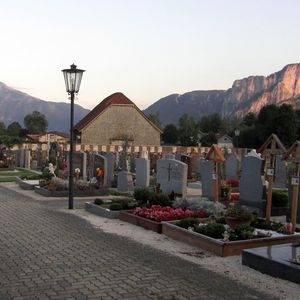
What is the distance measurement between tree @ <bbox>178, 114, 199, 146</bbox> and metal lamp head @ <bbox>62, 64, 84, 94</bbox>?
262 ft

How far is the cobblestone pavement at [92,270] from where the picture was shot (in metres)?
6.94

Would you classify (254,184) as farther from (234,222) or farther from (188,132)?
(188,132)

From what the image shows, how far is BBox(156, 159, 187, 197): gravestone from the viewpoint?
659 inches

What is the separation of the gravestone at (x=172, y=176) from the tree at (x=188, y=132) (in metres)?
78.1

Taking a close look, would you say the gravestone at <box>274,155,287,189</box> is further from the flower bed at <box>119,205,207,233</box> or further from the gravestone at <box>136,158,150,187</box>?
the flower bed at <box>119,205,207,233</box>

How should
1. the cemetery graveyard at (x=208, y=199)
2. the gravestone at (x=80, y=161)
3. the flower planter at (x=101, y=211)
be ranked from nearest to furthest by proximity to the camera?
1. the cemetery graveyard at (x=208, y=199)
2. the flower planter at (x=101, y=211)
3. the gravestone at (x=80, y=161)

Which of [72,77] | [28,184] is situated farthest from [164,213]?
[28,184]

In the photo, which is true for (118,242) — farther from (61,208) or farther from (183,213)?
(61,208)

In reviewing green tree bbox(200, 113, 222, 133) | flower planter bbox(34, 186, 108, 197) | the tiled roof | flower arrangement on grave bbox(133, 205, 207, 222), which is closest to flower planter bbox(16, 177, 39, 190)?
flower planter bbox(34, 186, 108, 197)

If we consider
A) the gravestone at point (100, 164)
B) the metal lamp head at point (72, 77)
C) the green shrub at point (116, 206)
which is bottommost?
the green shrub at point (116, 206)

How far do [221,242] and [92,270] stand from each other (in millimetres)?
2656

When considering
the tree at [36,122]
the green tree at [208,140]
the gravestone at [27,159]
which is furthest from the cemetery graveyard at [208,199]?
the tree at [36,122]

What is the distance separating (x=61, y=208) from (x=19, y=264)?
304 inches

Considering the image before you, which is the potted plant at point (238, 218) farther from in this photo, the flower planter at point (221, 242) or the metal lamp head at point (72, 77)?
the metal lamp head at point (72, 77)
